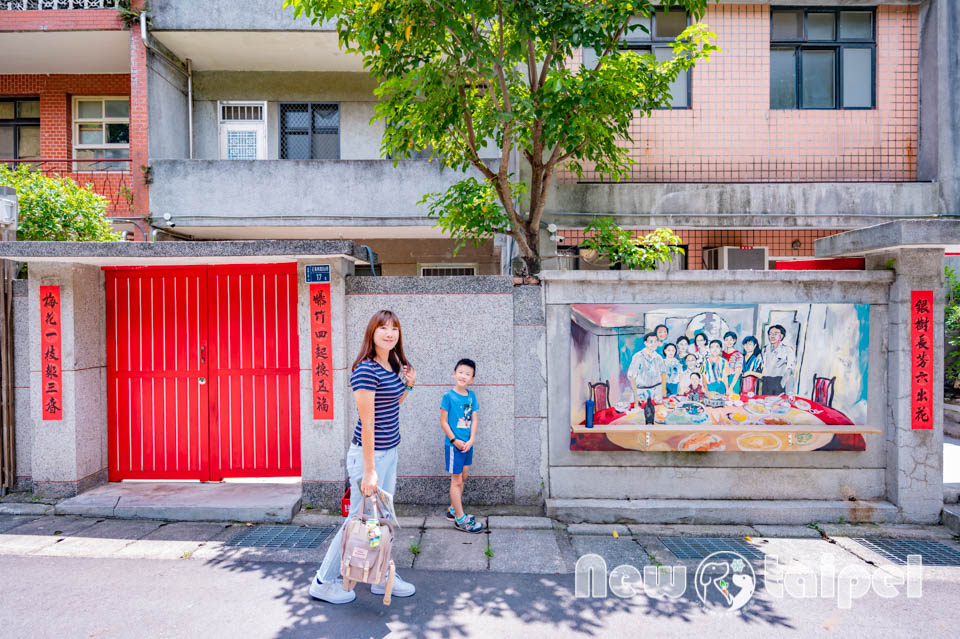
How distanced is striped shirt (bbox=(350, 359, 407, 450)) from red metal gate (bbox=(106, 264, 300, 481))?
2623mm

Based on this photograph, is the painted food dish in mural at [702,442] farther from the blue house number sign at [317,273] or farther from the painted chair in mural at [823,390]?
the blue house number sign at [317,273]

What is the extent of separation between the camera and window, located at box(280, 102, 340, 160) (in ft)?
40.2

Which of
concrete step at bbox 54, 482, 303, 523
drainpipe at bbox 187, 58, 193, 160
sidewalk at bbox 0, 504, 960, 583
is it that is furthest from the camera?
drainpipe at bbox 187, 58, 193, 160

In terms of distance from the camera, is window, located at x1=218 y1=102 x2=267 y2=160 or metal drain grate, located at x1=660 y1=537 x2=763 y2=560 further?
window, located at x1=218 y1=102 x2=267 y2=160

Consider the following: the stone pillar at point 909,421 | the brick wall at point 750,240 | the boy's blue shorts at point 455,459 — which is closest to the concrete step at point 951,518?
the stone pillar at point 909,421

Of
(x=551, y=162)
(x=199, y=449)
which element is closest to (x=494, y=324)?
(x=551, y=162)

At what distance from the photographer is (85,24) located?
1055 centimetres

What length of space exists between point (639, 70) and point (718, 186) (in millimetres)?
4056

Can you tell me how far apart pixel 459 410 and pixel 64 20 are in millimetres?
11289

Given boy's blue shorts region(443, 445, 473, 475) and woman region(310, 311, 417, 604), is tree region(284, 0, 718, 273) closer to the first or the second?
boy's blue shorts region(443, 445, 473, 475)

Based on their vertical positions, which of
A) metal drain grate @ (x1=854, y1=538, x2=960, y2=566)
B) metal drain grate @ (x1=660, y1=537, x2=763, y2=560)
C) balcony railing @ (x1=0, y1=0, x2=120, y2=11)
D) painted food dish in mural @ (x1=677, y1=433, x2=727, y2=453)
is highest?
balcony railing @ (x1=0, y1=0, x2=120, y2=11)

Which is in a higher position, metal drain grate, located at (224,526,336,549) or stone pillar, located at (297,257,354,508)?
stone pillar, located at (297,257,354,508)

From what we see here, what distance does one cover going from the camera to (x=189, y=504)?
5.67 meters

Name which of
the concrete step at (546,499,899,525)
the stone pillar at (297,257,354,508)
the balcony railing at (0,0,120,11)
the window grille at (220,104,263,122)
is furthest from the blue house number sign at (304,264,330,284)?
the balcony railing at (0,0,120,11)
